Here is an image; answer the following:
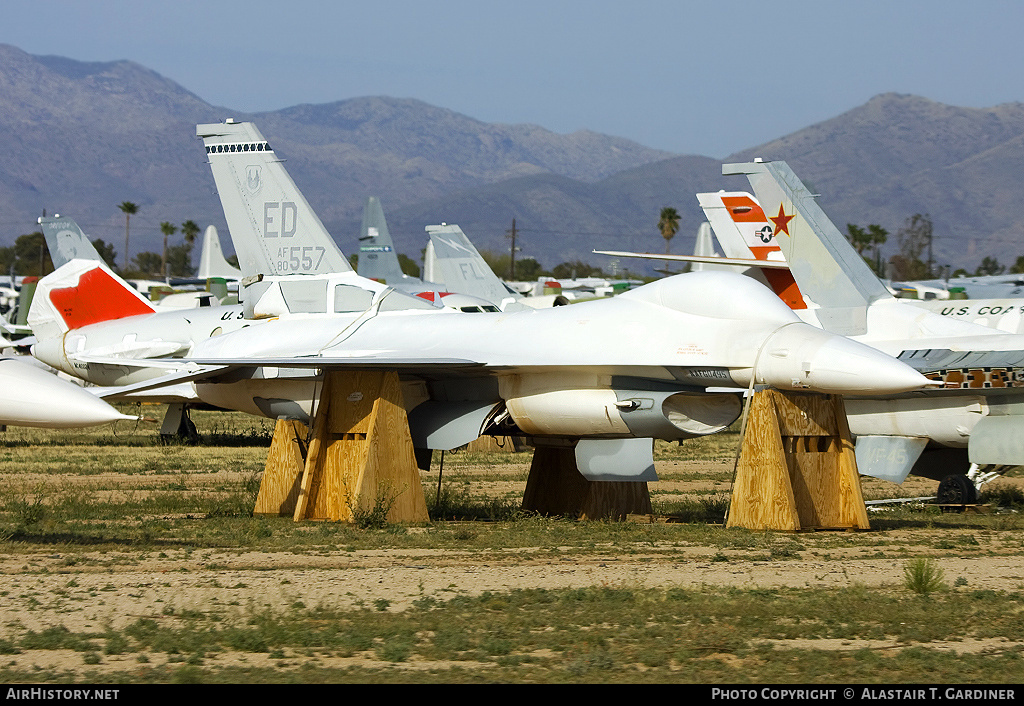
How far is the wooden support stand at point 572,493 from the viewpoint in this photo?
14539mm

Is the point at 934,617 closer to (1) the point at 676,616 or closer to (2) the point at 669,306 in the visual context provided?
(1) the point at 676,616

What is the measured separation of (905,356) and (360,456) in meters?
7.17

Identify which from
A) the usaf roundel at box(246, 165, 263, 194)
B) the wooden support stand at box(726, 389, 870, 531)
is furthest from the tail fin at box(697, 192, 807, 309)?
the wooden support stand at box(726, 389, 870, 531)

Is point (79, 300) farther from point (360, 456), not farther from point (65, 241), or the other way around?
point (360, 456)

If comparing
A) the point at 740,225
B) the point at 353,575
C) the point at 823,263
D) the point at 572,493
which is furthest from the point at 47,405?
the point at 740,225

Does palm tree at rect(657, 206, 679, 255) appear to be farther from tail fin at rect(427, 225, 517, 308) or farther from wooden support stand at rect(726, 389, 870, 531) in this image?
wooden support stand at rect(726, 389, 870, 531)

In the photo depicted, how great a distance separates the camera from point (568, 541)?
485 inches

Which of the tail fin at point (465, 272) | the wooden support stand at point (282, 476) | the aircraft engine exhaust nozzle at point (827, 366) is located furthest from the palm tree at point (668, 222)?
the aircraft engine exhaust nozzle at point (827, 366)

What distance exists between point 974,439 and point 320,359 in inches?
313

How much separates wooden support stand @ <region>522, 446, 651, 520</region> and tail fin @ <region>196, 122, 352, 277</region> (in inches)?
147

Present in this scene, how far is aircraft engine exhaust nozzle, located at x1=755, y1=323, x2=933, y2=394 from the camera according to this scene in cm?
1171

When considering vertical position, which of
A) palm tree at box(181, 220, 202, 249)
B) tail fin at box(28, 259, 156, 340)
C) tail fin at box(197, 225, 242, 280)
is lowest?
tail fin at box(28, 259, 156, 340)

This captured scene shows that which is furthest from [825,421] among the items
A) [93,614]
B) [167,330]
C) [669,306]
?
[167,330]

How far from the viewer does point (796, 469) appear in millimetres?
12812
